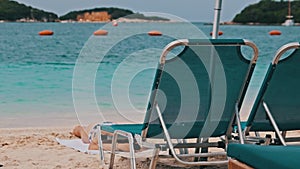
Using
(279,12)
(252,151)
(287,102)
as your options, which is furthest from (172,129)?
(279,12)

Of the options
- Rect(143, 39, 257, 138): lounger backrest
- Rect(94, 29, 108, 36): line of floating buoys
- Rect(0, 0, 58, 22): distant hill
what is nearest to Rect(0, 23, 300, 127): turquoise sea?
Rect(143, 39, 257, 138): lounger backrest

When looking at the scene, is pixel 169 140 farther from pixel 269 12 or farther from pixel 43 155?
pixel 269 12

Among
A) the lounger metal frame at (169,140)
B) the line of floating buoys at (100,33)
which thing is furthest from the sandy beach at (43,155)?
the line of floating buoys at (100,33)

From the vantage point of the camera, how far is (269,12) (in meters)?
52.5

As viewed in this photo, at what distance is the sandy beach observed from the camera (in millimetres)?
4059

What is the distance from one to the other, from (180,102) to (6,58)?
1811 cm

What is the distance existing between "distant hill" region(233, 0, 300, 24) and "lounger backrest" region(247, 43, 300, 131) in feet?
152

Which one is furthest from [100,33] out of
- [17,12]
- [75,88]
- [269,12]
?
[269,12]

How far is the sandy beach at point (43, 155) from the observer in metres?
4.06

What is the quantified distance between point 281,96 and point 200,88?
472 millimetres

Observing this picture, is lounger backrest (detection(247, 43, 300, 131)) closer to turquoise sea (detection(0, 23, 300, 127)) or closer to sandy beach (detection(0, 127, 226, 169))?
turquoise sea (detection(0, 23, 300, 127))

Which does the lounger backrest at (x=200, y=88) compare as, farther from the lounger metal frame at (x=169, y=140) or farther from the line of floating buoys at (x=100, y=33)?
the line of floating buoys at (x=100, y=33)

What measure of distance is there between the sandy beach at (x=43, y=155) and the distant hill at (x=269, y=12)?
4497 centimetres

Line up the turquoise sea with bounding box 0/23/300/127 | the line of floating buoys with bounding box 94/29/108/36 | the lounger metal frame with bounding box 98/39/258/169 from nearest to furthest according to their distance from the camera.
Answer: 1. the lounger metal frame with bounding box 98/39/258/169
2. the turquoise sea with bounding box 0/23/300/127
3. the line of floating buoys with bounding box 94/29/108/36
